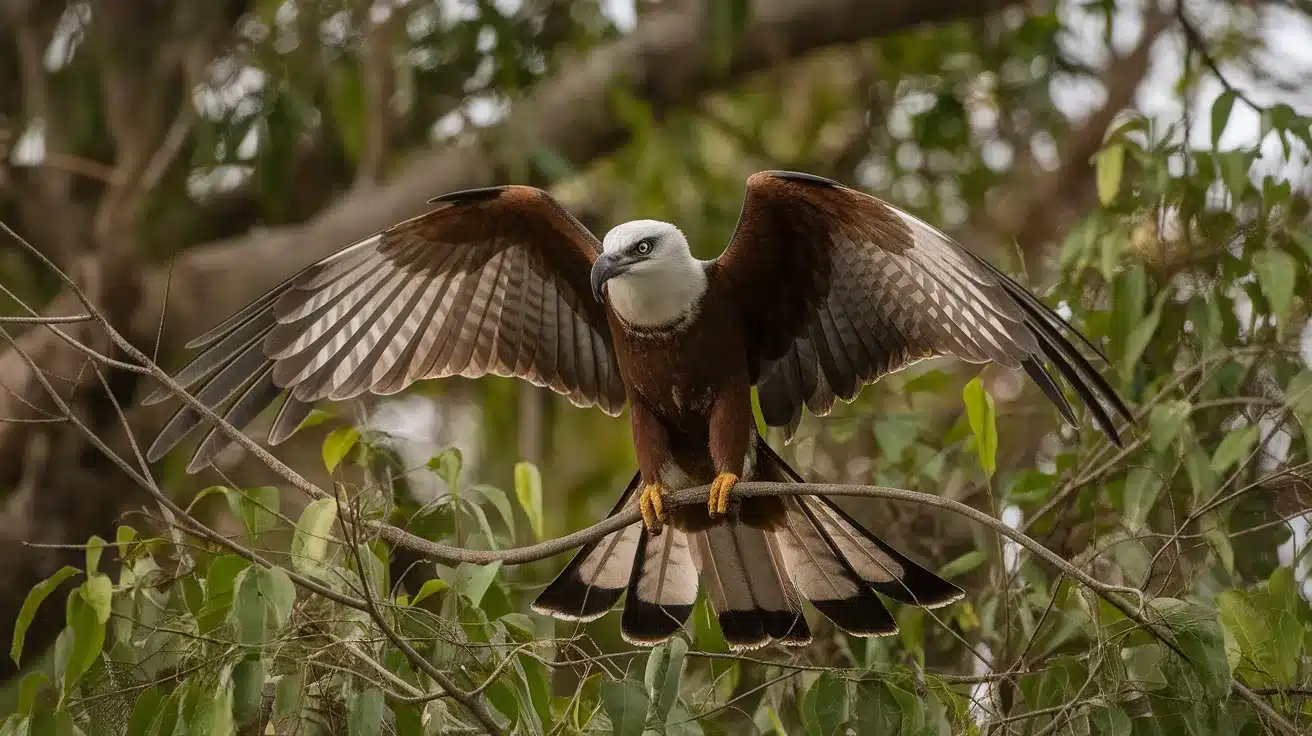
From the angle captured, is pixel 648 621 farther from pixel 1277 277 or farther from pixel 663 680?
pixel 1277 277

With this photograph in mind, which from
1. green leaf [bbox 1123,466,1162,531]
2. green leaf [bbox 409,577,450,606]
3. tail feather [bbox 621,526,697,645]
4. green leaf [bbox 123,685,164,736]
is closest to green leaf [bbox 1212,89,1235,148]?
green leaf [bbox 1123,466,1162,531]

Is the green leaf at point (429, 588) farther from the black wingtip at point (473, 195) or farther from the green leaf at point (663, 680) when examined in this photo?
the black wingtip at point (473, 195)

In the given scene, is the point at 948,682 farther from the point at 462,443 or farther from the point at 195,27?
the point at 195,27

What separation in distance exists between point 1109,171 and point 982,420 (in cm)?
116

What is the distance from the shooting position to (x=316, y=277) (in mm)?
4207

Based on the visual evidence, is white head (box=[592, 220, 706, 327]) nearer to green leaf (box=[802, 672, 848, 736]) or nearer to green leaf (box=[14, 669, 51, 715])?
green leaf (box=[802, 672, 848, 736])

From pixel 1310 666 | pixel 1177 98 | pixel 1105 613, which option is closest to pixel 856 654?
pixel 1105 613

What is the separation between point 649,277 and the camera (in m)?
3.80

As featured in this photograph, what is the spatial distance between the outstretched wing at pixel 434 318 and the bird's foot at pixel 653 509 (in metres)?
→ 0.63

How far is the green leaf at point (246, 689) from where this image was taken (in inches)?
98.7

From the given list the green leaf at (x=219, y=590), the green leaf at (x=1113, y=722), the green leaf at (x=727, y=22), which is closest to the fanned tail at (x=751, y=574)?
the green leaf at (x=1113, y=722)

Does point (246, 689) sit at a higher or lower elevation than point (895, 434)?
higher

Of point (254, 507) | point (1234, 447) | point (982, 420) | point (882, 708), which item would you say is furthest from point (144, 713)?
point (1234, 447)

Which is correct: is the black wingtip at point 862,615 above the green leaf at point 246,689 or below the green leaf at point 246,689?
below
